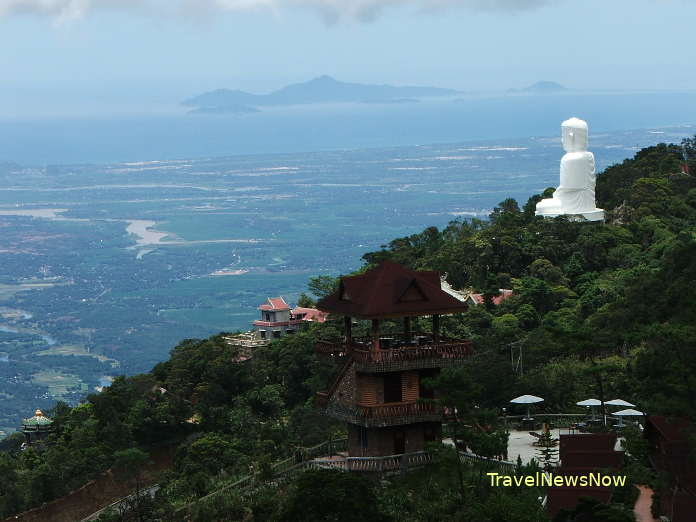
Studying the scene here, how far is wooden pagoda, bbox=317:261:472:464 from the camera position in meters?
24.7

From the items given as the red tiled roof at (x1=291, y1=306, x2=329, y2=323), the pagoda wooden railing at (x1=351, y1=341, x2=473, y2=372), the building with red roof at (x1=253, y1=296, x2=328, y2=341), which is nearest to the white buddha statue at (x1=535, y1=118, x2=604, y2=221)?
the red tiled roof at (x1=291, y1=306, x2=329, y2=323)

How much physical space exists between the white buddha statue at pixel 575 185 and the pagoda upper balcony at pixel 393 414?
32320 mm

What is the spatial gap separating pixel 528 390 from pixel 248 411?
10223 millimetres

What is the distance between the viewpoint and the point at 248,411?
3788 cm

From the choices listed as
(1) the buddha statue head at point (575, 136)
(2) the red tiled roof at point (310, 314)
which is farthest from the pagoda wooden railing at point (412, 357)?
(1) the buddha statue head at point (575, 136)

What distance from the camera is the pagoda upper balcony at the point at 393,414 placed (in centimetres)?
2467

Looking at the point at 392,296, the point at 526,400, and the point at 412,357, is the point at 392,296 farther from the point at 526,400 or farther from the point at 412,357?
the point at 526,400

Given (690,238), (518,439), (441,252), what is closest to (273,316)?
(441,252)

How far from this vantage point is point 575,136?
59.3 m

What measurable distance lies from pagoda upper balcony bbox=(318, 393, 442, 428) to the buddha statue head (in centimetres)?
3586

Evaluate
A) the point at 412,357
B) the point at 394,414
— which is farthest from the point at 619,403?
the point at 394,414

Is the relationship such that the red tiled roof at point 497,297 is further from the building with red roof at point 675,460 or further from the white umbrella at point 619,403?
the building with red roof at point 675,460

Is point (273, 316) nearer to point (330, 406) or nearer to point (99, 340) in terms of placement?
point (330, 406)

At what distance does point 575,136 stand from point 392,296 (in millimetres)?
35734
